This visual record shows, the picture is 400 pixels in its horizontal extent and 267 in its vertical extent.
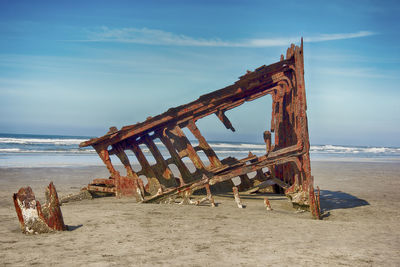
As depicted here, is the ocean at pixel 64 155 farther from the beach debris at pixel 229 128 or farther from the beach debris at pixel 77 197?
the beach debris at pixel 229 128

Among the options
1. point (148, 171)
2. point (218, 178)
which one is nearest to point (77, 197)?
point (148, 171)

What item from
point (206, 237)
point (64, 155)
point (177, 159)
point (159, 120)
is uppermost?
point (64, 155)

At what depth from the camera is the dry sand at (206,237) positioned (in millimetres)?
3760

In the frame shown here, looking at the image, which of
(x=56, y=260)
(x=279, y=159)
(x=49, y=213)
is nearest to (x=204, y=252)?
(x=56, y=260)

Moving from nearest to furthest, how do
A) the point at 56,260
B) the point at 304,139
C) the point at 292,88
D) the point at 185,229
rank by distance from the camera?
the point at 56,260, the point at 185,229, the point at 304,139, the point at 292,88

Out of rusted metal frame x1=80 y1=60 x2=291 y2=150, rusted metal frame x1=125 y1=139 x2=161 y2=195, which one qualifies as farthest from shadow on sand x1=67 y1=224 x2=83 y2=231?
rusted metal frame x1=125 y1=139 x2=161 y2=195

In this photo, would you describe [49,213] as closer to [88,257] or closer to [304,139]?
[88,257]

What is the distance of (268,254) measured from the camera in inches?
156

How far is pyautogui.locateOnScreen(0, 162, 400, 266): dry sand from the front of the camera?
148 inches

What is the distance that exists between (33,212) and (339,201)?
648cm

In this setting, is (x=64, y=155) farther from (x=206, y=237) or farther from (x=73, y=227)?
(x=206, y=237)

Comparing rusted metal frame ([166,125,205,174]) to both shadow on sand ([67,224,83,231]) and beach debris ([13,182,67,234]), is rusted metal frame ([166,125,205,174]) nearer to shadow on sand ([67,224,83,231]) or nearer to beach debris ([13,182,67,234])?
shadow on sand ([67,224,83,231])

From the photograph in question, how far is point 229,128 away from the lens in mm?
7777

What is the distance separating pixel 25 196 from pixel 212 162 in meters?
3.90
